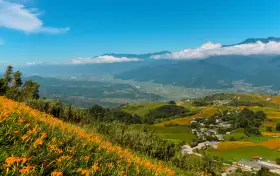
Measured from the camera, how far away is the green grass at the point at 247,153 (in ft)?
268

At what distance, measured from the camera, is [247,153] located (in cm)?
8662

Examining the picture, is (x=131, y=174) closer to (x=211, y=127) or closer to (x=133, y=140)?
(x=133, y=140)

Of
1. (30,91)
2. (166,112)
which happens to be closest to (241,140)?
(166,112)

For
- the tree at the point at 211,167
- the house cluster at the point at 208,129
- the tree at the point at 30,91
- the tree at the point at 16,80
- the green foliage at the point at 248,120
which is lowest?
the house cluster at the point at 208,129

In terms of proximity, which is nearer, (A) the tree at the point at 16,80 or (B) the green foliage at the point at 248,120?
(A) the tree at the point at 16,80

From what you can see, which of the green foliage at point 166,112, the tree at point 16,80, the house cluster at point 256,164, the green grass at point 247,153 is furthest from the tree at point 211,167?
the green foliage at point 166,112

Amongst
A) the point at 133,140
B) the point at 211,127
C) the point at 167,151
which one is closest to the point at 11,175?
the point at 133,140

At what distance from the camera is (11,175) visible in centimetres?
348

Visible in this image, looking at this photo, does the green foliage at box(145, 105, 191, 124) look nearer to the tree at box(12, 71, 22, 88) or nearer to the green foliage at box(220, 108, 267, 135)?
the green foliage at box(220, 108, 267, 135)

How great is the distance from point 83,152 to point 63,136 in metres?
0.86

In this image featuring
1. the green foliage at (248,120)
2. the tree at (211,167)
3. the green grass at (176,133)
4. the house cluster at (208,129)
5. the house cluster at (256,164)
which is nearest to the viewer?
the tree at (211,167)

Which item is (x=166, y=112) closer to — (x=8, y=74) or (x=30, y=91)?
(x=8, y=74)

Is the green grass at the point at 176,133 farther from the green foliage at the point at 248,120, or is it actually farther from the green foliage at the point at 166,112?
the green foliage at the point at 166,112

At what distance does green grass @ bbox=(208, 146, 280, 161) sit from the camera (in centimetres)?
8172
